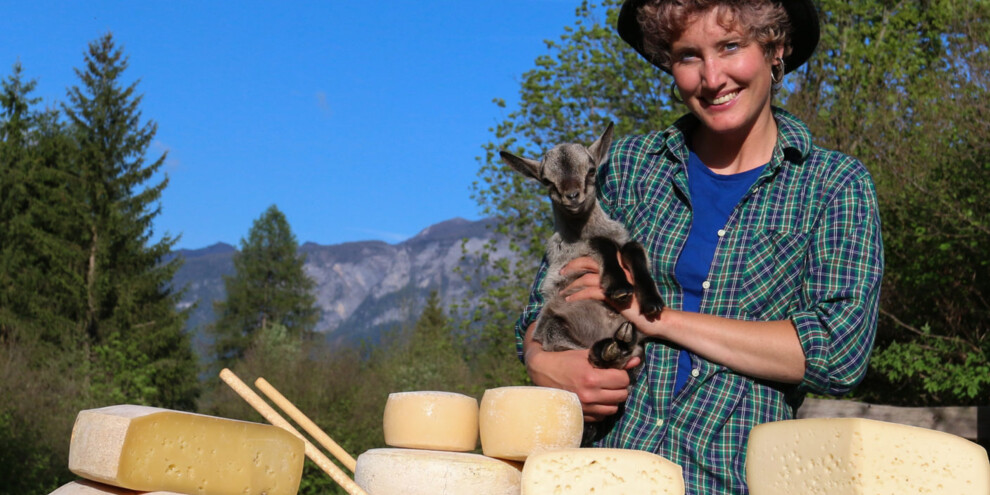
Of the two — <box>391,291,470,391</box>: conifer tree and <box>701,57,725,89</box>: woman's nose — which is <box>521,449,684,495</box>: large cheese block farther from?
<box>391,291,470,391</box>: conifer tree

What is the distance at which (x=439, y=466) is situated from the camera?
7.06ft

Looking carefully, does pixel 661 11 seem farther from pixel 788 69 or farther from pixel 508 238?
pixel 508 238

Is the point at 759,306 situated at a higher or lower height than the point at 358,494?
higher

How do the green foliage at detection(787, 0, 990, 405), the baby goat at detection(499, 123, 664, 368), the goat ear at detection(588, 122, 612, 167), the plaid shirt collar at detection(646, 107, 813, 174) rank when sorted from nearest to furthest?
the plaid shirt collar at detection(646, 107, 813, 174) < the baby goat at detection(499, 123, 664, 368) < the goat ear at detection(588, 122, 612, 167) < the green foliage at detection(787, 0, 990, 405)

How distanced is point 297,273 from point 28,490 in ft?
213

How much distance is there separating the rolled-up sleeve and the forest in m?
9.92

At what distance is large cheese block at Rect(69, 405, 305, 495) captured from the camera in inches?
80.6

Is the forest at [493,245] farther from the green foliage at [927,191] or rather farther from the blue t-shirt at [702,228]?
the blue t-shirt at [702,228]

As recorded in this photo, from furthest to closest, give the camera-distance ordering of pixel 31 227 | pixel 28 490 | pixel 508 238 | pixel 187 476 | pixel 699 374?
pixel 31 227 → pixel 508 238 → pixel 28 490 → pixel 699 374 → pixel 187 476

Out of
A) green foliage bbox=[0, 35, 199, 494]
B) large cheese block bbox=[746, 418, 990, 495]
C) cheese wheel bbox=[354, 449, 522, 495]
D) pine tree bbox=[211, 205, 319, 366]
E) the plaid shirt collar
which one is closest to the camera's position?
large cheese block bbox=[746, 418, 990, 495]

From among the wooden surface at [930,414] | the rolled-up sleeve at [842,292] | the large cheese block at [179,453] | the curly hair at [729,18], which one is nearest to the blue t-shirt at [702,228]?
the rolled-up sleeve at [842,292]

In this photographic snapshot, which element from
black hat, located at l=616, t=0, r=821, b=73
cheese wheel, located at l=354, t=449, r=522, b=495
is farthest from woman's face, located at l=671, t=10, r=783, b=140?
cheese wheel, located at l=354, t=449, r=522, b=495

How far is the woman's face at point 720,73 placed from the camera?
289 cm

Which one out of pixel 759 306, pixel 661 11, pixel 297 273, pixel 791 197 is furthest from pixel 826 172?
pixel 297 273
